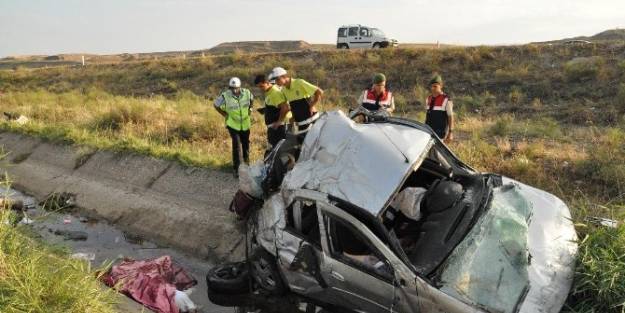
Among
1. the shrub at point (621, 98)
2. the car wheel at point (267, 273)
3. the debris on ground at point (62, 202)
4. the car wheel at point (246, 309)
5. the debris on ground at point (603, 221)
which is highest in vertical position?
the shrub at point (621, 98)

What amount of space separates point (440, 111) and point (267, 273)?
12.1 ft

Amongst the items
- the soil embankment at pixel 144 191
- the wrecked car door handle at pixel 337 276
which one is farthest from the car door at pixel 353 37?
the wrecked car door handle at pixel 337 276

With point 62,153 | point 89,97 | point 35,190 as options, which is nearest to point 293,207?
point 35,190

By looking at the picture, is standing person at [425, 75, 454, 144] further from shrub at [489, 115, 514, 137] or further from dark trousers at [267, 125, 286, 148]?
shrub at [489, 115, 514, 137]

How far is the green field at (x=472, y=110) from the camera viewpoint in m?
7.58

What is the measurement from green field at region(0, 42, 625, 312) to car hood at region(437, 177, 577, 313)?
22cm

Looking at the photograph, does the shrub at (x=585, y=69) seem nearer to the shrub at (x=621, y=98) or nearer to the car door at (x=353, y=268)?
the shrub at (x=621, y=98)

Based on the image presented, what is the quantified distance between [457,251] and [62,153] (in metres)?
10.6

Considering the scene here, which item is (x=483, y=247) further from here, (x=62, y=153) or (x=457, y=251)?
(x=62, y=153)

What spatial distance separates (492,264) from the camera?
4172 millimetres

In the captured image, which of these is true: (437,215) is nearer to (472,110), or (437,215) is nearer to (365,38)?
(472,110)

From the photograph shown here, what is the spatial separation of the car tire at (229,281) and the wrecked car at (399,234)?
17 mm

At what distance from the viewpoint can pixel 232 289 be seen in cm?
582

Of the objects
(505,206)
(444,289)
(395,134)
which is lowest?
(444,289)
